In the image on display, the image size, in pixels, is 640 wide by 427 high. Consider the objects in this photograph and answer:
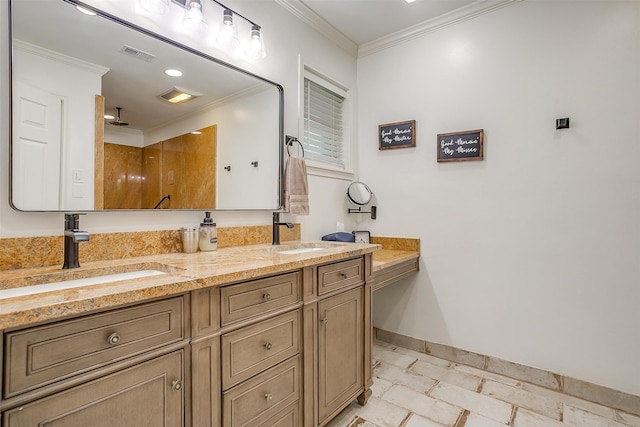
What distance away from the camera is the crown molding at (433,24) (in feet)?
7.67

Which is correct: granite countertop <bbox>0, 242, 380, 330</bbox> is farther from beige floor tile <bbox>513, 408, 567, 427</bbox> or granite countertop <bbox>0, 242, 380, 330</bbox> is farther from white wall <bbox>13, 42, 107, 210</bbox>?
beige floor tile <bbox>513, 408, 567, 427</bbox>

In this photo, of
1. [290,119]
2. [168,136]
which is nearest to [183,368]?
[168,136]

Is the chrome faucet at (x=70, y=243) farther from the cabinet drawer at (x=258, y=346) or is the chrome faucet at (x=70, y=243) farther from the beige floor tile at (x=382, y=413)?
the beige floor tile at (x=382, y=413)

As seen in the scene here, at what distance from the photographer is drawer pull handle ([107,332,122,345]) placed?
859mm

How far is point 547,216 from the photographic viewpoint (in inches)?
84.4

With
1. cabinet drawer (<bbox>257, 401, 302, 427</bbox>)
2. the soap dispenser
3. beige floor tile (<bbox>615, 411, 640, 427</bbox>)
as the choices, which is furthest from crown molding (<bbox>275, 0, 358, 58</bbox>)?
beige floor tile (<bbox>615, 411, 640, 427</bbox>)

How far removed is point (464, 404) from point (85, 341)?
6.73 feet

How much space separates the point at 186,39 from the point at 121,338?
58.8 inches

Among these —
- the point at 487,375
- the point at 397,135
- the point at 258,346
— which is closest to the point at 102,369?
the point at 258,346

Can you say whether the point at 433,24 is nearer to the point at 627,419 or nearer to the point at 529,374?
the point at 529,374

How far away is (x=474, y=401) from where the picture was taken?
2.00m

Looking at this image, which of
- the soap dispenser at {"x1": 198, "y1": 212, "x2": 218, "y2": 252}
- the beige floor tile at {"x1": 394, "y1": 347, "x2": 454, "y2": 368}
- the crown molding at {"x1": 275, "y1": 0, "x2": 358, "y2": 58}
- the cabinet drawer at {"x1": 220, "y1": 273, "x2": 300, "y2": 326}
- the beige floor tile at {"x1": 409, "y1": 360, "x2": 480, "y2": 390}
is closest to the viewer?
the cabinet drawer at {"x1": 220, "y1": 273, "x2": 300, "y2": 326}

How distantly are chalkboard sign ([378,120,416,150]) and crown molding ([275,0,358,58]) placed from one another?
77cm

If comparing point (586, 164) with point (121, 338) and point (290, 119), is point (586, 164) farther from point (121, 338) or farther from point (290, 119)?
point (121, 338)
